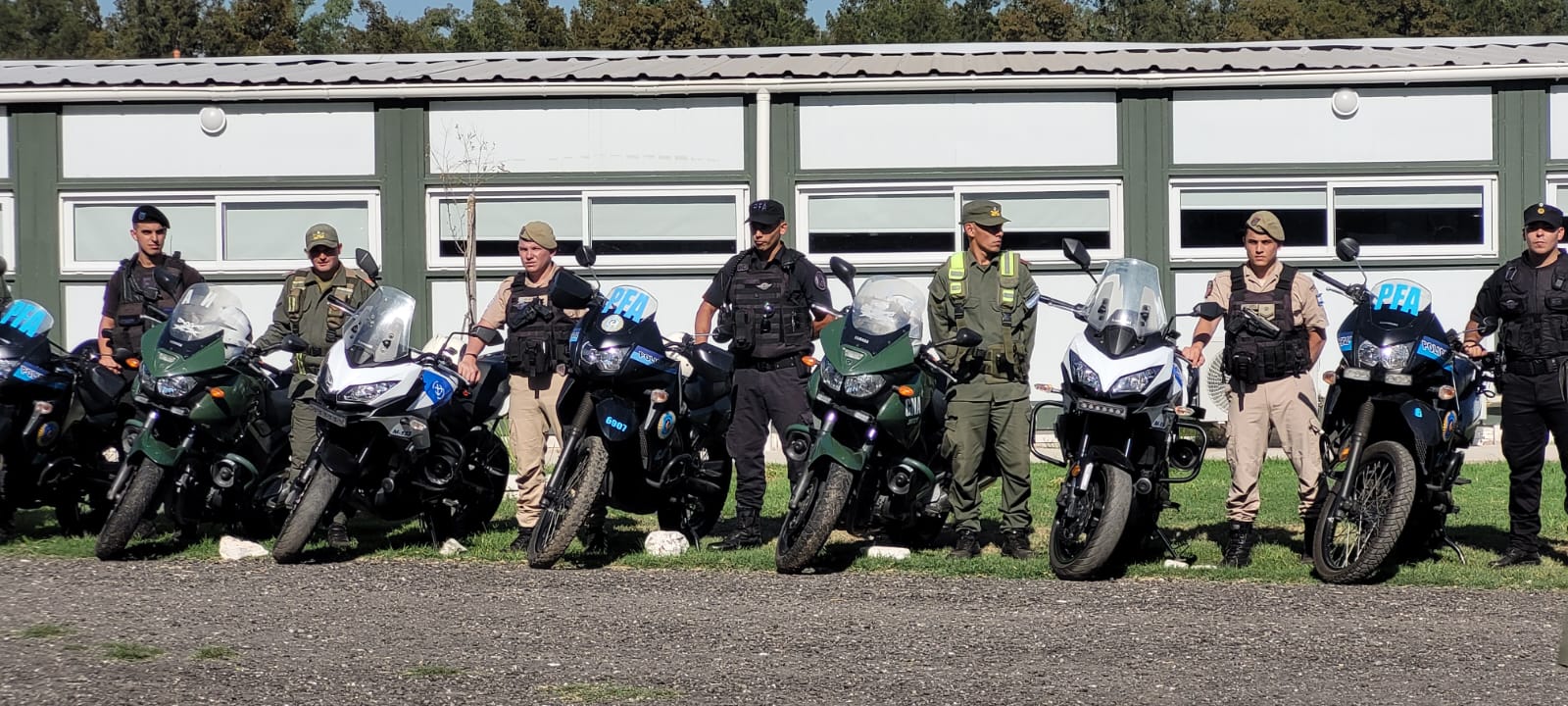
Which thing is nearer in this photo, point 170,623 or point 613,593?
point 170,623

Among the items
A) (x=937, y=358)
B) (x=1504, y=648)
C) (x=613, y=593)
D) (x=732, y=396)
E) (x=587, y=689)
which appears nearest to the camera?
(x=587, y=689)

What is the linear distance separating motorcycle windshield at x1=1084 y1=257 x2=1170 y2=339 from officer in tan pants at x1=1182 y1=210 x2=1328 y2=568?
Answer: 1.47ft

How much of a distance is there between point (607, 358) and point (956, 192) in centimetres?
639

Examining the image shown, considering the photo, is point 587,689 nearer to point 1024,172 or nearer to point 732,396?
point 732,396

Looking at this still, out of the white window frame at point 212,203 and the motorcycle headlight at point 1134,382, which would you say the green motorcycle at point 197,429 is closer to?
the motorcycle headlight at point 1134,382

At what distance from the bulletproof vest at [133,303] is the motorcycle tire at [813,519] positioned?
359 cm

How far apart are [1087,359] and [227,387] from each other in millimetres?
3909

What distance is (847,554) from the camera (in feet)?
28.2

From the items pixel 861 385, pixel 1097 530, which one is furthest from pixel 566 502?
pixel 1097 530

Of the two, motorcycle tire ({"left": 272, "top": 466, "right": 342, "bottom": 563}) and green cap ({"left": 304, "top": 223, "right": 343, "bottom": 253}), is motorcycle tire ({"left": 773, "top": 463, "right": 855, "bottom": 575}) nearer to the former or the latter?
motorcycle tire ({"left": 272, "top": 466, "right": 342, "bottom": 563})

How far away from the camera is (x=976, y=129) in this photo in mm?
13961

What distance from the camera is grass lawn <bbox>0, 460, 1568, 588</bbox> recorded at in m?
7.99

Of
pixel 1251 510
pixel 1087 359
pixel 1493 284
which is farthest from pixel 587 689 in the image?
pixel 1493 284

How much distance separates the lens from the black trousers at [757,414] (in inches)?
344
